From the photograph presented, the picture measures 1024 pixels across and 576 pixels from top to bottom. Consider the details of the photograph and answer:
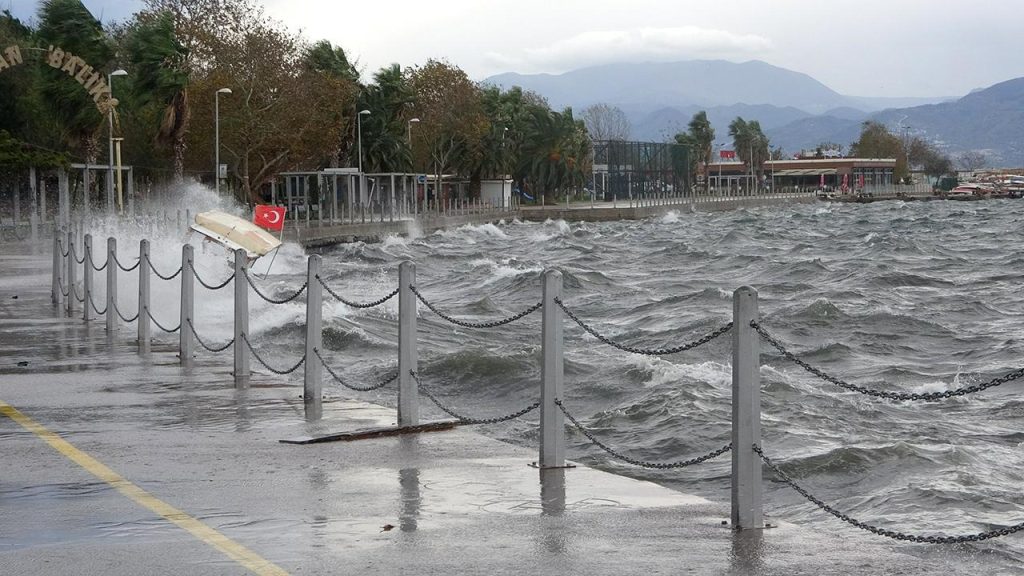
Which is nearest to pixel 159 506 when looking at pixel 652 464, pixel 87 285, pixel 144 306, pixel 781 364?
pixel 652 464

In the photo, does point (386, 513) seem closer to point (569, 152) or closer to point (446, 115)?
point (446, 115)

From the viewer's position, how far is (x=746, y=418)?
7438mm

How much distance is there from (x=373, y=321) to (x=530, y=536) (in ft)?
56.7

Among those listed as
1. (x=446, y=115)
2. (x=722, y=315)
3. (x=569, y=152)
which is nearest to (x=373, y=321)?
(x=722, y=315)

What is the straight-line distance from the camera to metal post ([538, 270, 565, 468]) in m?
8.95

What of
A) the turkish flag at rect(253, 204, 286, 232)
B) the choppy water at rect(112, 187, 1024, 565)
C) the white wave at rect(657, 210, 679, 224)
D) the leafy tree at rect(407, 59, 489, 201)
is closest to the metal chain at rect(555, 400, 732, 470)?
the choppy water at rect(112, 187, 1024, 565)

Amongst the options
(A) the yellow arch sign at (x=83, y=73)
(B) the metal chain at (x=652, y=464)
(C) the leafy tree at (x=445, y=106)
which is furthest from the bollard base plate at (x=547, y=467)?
(C) the leafy tree at (x=445, y=106)

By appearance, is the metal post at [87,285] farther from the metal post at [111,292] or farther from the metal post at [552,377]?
the metal post at [552,377]

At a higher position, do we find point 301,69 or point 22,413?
point 301,69

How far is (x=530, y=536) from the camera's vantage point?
725 cm

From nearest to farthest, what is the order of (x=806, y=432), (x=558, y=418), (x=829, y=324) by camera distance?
(x=558, y=418) → (x=806, y=432) → (x=829, y=324)

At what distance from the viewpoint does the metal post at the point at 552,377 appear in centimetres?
895

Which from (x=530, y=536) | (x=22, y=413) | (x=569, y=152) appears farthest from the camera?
(x=569, y=152)

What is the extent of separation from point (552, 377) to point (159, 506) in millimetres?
2564
